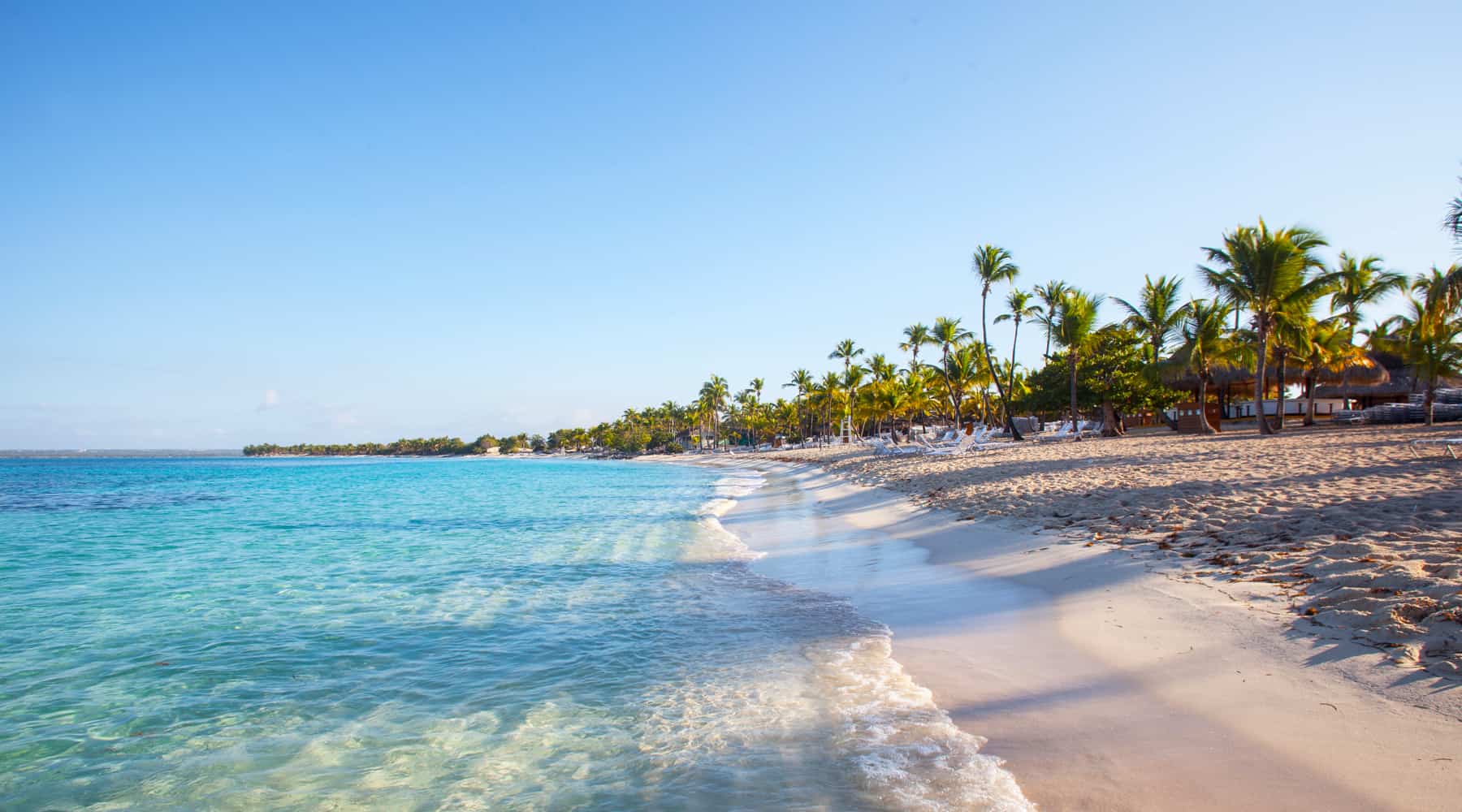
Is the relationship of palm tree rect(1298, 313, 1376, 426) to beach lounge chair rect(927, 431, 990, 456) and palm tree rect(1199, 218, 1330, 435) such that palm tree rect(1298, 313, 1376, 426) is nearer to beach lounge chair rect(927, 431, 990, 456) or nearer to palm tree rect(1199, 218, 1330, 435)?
palm tree rect(1199, 218, 1330, 435)

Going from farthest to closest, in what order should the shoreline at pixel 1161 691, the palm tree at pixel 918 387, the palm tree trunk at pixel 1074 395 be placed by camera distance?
the palm tree at pixel 918 387 → the palm tree trunk at pixel 1074 395 → the shoreline at pixel 1161 691

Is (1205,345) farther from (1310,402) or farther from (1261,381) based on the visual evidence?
(1261,381)

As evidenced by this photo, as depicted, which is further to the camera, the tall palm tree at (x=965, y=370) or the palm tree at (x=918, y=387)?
the palm tree at (x=918, y=387)

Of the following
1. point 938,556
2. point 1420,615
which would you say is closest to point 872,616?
point 938,556

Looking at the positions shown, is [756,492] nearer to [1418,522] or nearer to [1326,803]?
[1418,522]

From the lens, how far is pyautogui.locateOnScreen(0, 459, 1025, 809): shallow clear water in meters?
4.00

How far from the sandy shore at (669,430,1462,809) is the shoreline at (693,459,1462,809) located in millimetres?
15

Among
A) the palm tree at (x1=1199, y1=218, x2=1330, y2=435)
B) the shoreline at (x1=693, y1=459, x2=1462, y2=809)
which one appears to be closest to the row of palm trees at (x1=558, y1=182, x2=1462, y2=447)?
the palm tree at (x1=1199, y1=218, x2=1330, y2=435)

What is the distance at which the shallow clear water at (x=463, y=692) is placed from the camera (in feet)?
13.1

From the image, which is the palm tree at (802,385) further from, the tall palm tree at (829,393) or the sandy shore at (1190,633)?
the sandy shore at (1190,633)

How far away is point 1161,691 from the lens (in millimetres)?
4398

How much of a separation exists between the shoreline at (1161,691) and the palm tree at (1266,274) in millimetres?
22985

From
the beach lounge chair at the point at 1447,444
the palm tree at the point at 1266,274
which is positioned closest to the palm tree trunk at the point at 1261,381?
the palm tree at the point at 1266,274

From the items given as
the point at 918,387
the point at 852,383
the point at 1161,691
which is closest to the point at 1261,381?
the point at 1161,691
